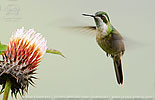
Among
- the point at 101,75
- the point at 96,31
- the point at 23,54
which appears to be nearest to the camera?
the point at 23,54

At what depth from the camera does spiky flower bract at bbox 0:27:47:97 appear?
0.91ft

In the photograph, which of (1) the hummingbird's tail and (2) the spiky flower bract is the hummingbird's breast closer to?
(1) the hummingbird's tail

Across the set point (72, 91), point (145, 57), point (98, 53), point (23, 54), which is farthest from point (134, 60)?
point (23, 54)

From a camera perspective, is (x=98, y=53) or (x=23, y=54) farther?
(x=98, y=53)

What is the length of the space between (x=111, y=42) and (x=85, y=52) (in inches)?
54.5

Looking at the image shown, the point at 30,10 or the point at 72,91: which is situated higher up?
the point at 30,10

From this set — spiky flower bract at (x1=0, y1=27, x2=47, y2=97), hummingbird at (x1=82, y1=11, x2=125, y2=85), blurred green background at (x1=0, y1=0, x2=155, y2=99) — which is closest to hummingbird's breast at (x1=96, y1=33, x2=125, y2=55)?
hummingbird at (x1=82, y1=11, x2=125, y2=85)

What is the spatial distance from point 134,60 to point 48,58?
2.66 feet

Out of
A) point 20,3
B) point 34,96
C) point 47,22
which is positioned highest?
point 20,3

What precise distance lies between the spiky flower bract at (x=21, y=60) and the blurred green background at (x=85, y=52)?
179cm

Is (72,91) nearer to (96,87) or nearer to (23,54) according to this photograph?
(96,87)

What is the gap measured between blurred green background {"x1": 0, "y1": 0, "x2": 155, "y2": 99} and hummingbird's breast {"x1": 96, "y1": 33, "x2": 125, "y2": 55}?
1.32m

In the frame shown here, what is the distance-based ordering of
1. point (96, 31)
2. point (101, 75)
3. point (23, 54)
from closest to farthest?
point (23, 54) → point (96, 31) → point (101, 75)

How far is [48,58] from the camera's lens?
2162mm
